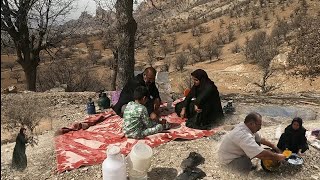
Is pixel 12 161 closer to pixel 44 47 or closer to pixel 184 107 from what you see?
pixel 184 107

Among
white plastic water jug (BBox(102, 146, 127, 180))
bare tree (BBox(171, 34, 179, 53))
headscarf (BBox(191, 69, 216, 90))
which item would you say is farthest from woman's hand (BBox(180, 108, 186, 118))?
bare tree (BBox(171, 34, 179, 53))

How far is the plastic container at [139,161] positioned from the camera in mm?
3961

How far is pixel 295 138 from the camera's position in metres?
4.41

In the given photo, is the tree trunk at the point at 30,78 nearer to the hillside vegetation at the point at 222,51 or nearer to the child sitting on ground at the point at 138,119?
the hillside vegetation at the point at 222,51

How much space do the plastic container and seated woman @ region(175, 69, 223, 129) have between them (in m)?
1.79

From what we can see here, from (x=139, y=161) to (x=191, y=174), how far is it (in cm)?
63

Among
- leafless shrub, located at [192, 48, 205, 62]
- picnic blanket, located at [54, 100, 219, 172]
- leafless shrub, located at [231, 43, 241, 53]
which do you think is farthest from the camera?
leafless shrub, located at [192, 48, 205, 62]

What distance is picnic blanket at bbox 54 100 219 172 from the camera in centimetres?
479

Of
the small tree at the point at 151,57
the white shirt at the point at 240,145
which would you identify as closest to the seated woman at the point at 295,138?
the white shirt at the point at 240,145

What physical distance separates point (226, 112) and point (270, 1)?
28.0 metres

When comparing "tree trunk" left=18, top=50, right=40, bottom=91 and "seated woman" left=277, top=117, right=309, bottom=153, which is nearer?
"seated woman" left=277, top=117, right=309, bottom=153

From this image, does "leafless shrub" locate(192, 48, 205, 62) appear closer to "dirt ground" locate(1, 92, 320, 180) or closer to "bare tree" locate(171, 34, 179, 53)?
"bare tree" locate(171, 34, 179, 53)

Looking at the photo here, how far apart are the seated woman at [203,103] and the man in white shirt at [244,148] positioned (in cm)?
160

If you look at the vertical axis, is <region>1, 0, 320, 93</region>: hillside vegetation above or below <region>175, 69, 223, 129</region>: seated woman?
above
